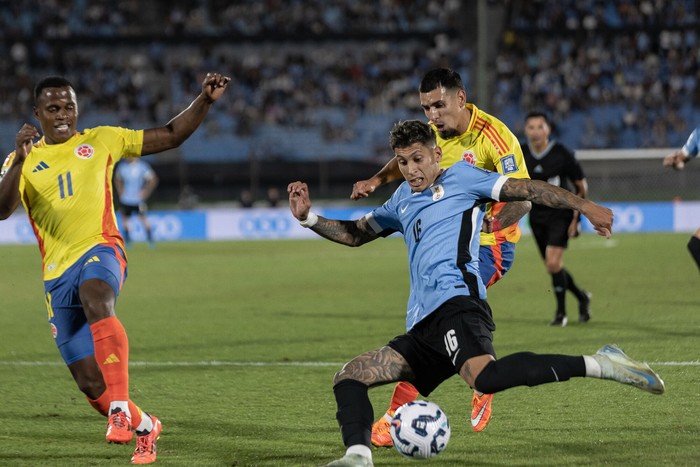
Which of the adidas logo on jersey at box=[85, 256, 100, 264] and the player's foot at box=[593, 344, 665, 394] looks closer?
the player's foot at box=[593, 344, 665, 394]

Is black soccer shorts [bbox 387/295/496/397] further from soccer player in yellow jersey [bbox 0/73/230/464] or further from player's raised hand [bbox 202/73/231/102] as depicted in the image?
player's raised hand [bbox 202/73/231/102]

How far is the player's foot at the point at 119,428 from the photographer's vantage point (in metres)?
5.21

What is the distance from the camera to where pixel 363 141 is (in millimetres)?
33188

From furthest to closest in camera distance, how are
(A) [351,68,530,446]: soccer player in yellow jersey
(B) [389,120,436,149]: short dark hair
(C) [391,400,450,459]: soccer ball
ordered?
(A) [351,68,530,446]: soccer player in yellow jersey, (B) [389,120,436,149]: short dark hair, (C) [391,400,450,459]: soccer ball

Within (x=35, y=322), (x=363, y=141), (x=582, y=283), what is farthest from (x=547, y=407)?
(x=363, y=141)

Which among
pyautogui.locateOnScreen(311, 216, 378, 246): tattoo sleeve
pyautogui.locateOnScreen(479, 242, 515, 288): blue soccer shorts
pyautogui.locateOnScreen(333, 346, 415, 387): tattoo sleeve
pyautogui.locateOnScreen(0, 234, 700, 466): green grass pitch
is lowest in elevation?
pyautogui.locateOnScreen(0, 234, 700, 466): green grass pitch

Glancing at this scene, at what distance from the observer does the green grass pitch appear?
5.55 metres

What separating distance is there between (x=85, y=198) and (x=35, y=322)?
6.91m

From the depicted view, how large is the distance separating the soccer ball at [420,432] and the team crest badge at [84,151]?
2.27 metres

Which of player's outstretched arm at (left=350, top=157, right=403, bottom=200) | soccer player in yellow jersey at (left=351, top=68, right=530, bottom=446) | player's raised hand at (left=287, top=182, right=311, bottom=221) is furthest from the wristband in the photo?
soccer player in yellow jersey at (left=351, top=68, right=530, bottom=446)

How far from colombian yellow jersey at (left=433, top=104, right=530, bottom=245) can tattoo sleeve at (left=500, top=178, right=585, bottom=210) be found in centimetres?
176

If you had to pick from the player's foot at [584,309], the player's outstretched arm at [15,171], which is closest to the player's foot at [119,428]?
the player's outstretched arm at [15,171]

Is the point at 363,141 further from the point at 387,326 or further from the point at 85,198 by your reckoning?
the point at 85,198

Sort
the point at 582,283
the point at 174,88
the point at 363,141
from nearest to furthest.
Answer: the point at 582,283 < the point at 363,141 < the point at 174,88
